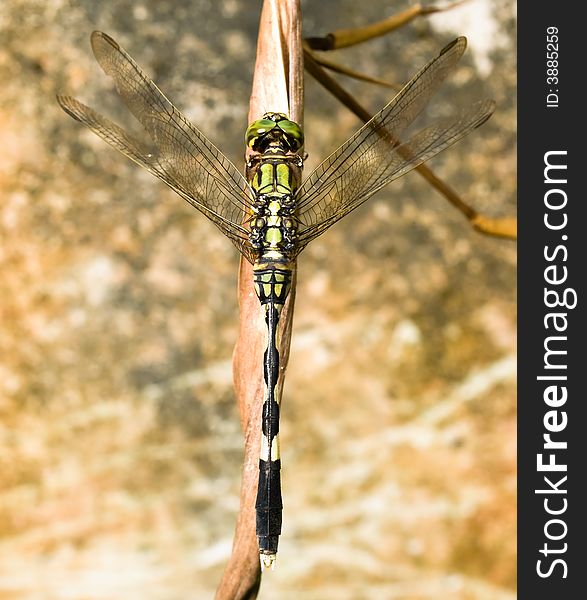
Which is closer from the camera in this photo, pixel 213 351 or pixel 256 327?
pixel 256 327

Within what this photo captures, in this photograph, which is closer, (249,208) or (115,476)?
(249,208)

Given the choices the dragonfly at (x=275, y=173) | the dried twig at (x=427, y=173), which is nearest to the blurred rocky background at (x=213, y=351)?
the dried twig at (x=427, y=173)

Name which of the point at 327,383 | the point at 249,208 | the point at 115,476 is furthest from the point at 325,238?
the point at 249,208

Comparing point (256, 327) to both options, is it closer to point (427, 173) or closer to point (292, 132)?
point (292, 132)

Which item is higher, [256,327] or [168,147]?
[168,147]

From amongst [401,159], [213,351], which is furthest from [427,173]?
[213,351]

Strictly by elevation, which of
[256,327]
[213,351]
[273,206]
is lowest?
[256,327]

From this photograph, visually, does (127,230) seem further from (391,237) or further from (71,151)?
(391,237)

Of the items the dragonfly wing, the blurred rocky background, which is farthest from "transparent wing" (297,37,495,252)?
the blurred rocky background
